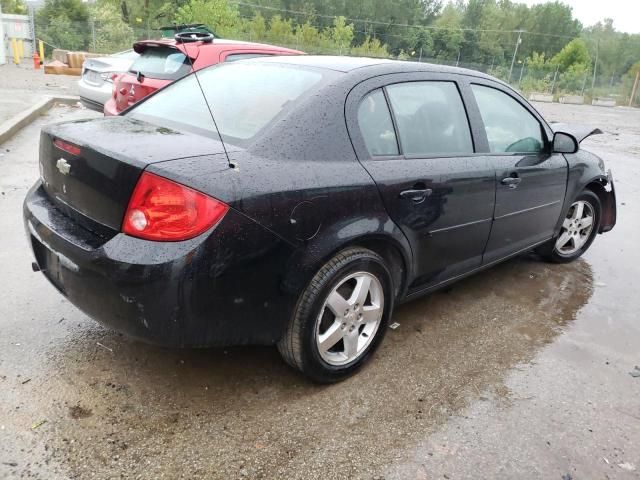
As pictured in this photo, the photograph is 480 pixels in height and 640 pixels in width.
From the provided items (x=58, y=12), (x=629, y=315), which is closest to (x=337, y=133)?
(x=629, y=315)

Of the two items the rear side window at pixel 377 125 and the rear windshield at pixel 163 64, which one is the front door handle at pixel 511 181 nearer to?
the rear side window at pixel 377 125

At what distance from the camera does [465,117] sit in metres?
3.33

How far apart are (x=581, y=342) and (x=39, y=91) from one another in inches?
526

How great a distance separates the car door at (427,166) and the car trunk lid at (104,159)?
0.85 m

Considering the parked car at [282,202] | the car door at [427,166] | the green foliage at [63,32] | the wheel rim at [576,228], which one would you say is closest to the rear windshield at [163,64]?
the parked car at [282,202]

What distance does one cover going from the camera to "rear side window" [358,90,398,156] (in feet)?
8.91

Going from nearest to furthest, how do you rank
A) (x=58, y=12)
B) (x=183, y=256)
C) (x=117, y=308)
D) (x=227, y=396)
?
(x=183, y=256) → (x=117, y=308) → (x=227, y=396) → (x=58, y=12)

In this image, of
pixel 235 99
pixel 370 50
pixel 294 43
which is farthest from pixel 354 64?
pixel 370 50

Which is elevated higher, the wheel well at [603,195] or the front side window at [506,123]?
the front side window at [506,123]

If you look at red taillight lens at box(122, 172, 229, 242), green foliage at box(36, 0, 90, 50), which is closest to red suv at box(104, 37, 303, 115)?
red taillight lens at box(122, 172, 229, 242)

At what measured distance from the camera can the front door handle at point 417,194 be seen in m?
2.79

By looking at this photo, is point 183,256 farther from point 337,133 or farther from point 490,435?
point 490,435

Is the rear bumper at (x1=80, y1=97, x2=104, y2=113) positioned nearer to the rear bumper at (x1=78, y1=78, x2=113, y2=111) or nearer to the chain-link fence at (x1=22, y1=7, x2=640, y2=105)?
the rear bumper at (x1=78, y1=78, x2=113, y2=111)

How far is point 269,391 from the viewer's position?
2.70 metres
